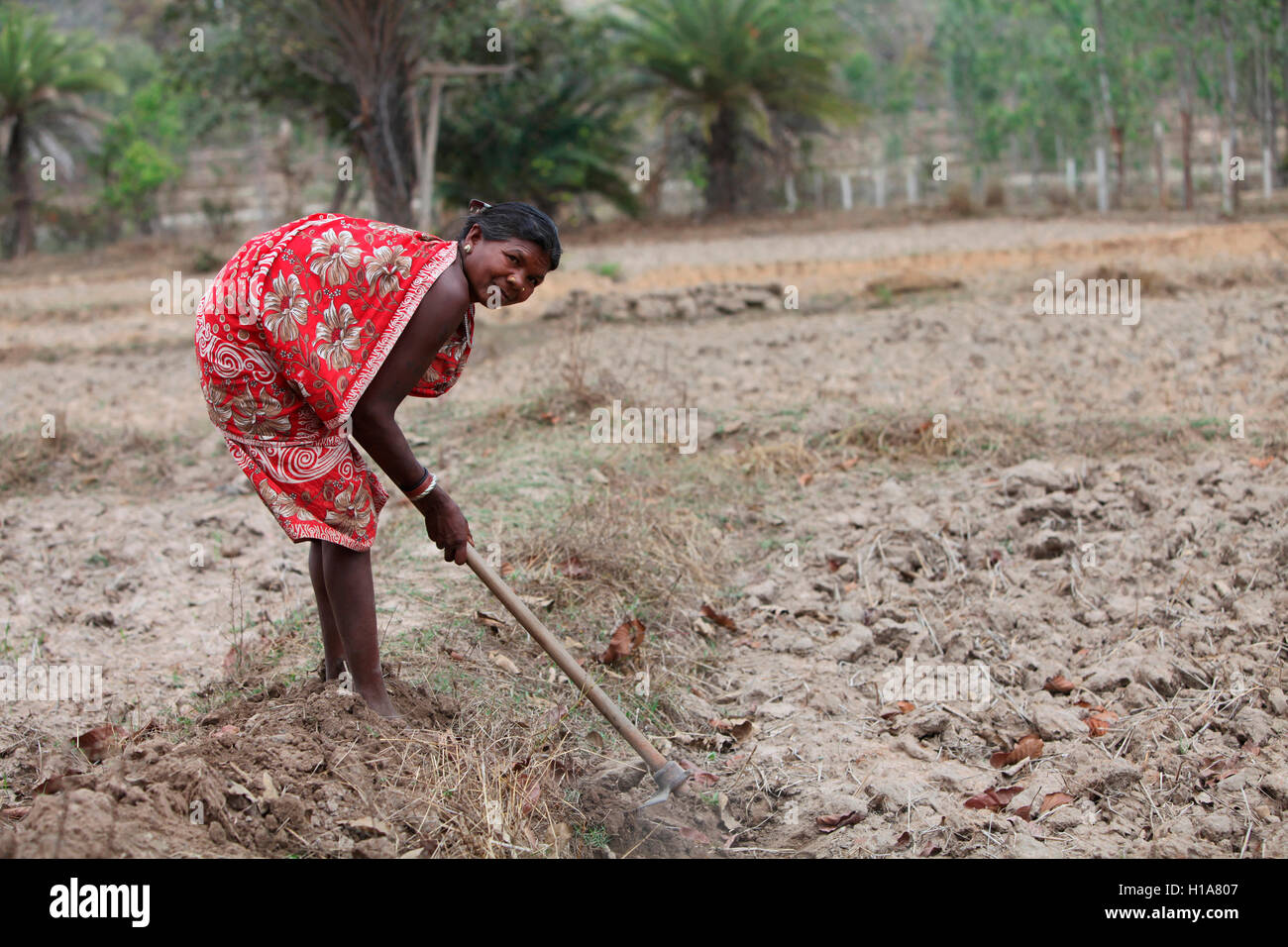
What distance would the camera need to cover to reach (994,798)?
9.43 feet

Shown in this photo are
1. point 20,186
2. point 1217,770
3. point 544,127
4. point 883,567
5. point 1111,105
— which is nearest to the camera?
point 1217,770

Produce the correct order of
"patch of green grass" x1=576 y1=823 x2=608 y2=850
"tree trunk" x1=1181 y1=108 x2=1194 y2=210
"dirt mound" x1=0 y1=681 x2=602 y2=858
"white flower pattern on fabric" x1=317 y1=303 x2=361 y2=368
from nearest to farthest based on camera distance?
"dirt mound" x1=0 y1=681 x2=602 y2=858
"white flower pattern on fabric" x1=317 y1=303 x2=361 y2=368
"patch of green grass" x1=576 y1=823 x2=608 y2=850
"tree trunk" x1=1181 y1=108 x2=1194 y2=210

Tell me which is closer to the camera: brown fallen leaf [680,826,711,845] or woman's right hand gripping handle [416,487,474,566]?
woman's right hand gripping handle [416,487,474,566]

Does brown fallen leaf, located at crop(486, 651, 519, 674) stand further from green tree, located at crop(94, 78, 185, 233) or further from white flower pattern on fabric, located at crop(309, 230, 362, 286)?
green tree, located at crop(94, 78, 185, 233)

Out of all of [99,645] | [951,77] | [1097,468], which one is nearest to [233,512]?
[99,645]

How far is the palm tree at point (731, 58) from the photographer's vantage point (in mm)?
16953

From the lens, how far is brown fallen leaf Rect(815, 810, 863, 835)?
280cm

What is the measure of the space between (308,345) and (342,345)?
7 centimetres

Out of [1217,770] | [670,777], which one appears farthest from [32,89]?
[1217,770]

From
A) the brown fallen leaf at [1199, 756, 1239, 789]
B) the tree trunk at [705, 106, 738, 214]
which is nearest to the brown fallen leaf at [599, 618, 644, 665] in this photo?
the brown fallen leaf at [1199, 756, 1239, 789]

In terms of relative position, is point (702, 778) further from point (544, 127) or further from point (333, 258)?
point (544, 127)

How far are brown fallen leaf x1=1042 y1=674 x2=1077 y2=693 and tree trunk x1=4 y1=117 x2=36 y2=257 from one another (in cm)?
2024

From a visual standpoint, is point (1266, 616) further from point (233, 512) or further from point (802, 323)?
point (802, 323)

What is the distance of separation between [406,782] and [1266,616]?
2.73 m
